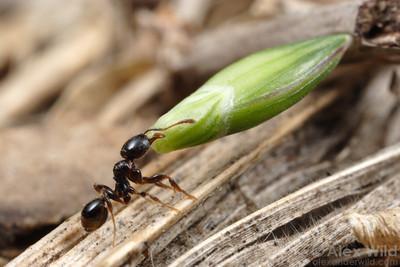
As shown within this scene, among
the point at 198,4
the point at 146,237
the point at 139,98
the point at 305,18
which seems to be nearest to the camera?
the point at 146,237

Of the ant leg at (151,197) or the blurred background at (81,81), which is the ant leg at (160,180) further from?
the blurred background at (81,81)

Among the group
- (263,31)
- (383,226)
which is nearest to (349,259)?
(383,226)

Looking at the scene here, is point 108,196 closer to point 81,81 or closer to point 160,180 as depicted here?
point 160,180

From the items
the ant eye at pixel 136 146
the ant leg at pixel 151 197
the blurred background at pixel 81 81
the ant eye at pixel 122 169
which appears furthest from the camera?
the blurred background at pixel 81 81

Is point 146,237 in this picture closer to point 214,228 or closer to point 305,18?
point 214,228

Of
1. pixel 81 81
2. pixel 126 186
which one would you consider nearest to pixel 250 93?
pixel 126 186

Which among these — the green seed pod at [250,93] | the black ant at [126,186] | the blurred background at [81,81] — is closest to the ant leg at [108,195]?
the black ant at [126,186]
